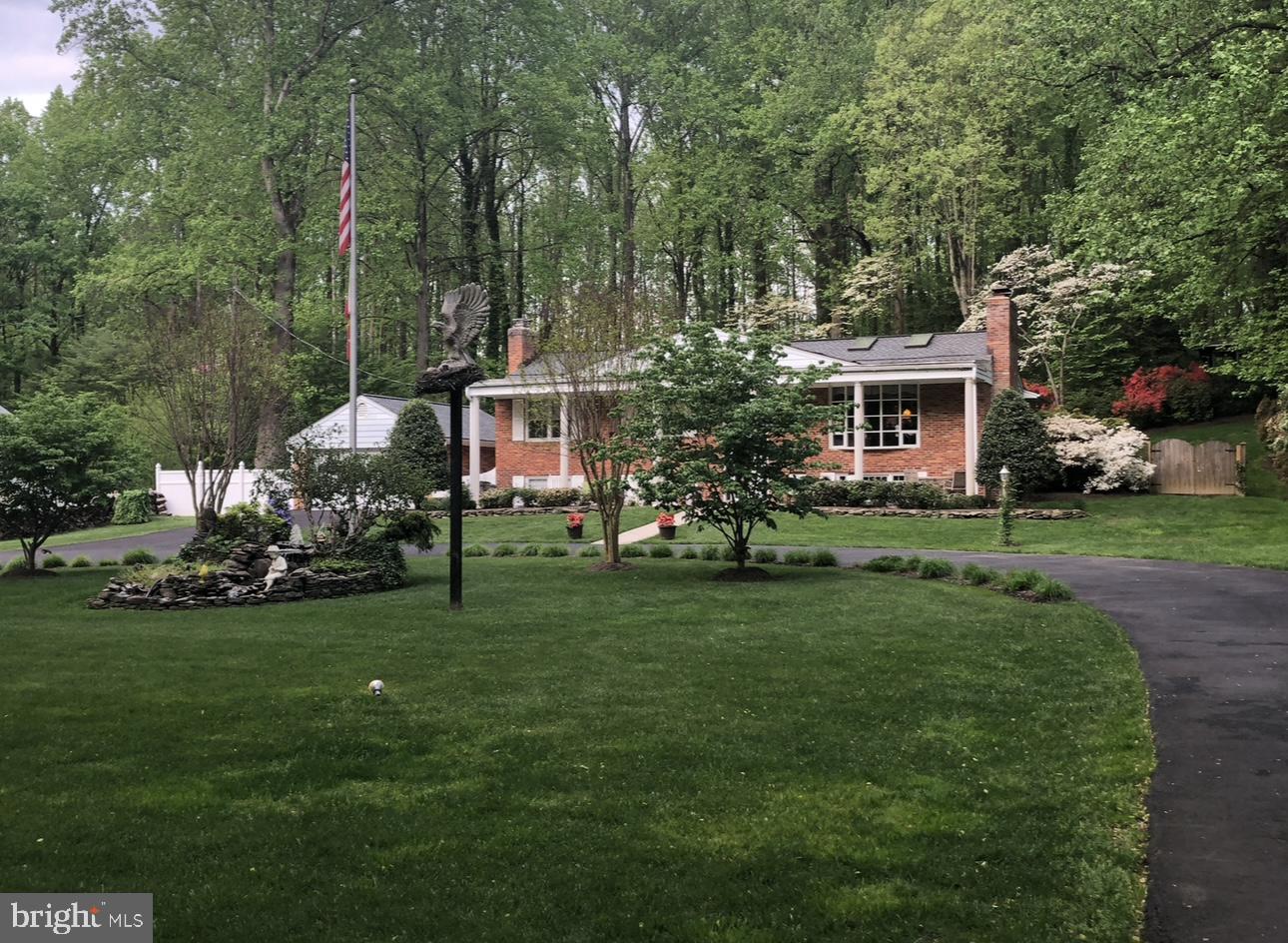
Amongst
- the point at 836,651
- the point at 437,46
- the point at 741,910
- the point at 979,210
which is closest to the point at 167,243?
the point at 437,46

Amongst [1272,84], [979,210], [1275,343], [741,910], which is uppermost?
[979,210]

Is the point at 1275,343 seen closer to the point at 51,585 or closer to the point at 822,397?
the point at 822,397

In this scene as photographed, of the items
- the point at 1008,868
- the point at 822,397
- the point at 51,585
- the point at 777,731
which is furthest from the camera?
the point at 822,397

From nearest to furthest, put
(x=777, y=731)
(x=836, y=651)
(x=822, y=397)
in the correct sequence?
(x=777, y=731) → (x=836, y=651) → (x=822, y=397)

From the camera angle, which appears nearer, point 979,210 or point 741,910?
point 741,910

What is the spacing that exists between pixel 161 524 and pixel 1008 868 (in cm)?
2907

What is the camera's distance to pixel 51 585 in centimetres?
1432

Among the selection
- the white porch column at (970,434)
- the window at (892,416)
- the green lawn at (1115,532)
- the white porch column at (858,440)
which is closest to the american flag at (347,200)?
the green lawn at (1115,532)

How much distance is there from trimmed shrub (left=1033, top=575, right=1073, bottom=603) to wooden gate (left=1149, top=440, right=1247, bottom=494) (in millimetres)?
14830

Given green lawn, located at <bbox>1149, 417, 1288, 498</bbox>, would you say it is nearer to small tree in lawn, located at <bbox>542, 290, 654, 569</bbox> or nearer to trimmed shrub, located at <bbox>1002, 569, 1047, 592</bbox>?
trimmed shrub, located at <bbox>1002, 569, 1047, 592</bbox>

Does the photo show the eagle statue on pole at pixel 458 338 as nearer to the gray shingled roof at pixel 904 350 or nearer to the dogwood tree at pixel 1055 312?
the gray shingled roof at pixel 904 350

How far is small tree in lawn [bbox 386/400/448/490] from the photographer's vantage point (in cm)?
2834

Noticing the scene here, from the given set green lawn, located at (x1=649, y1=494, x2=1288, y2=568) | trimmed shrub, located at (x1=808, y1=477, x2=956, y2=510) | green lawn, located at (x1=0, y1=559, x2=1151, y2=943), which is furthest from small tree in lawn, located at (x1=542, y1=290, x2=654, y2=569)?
trimmed shrub, located at (x1=808, y1=477, x2=956, y2=510)

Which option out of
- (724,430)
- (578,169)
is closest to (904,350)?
(724,430)
